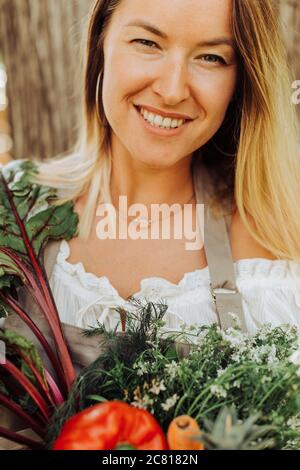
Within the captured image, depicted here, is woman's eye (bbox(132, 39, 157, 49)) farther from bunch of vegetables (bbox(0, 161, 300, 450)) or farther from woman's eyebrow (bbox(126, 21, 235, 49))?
bunch of vegetables (bbox(0, 161, 300, 450))

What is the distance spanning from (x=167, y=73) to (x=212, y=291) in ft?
1.75

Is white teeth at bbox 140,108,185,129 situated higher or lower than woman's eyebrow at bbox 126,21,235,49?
lower

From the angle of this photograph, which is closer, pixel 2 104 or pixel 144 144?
pixel 144 144

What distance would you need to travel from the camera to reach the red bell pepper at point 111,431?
0.97 m

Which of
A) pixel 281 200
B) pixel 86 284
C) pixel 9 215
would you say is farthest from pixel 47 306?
pixel 281 200

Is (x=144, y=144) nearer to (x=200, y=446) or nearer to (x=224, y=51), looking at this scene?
(x=224, y=51)

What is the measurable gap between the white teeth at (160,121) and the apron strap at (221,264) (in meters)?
0.32

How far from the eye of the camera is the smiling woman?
1.36 m

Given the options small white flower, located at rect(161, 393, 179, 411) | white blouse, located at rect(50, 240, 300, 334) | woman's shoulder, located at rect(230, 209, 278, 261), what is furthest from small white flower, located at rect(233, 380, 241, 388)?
woman's shoulder, located at rect(230, 209, 278, 261)

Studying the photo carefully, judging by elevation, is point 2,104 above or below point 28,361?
above

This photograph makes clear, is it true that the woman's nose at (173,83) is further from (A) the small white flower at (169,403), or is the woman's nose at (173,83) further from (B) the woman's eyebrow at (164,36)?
(A) the small white flower at (169,403)

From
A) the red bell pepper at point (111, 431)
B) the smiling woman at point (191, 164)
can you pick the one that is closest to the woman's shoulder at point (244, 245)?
the smiling woman at point (191, 164)

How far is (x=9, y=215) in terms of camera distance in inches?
60.3
